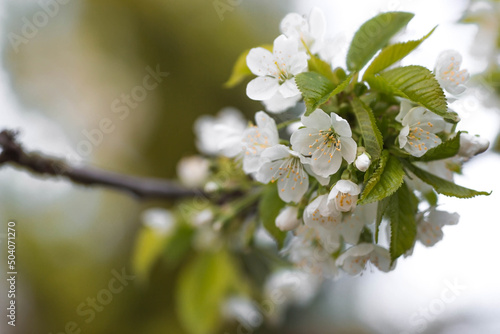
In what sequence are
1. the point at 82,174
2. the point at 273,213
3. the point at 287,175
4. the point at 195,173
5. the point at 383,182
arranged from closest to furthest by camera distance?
the point at 383,182 → the point at 287,175 → the point at 273,213 → the point at 82,174 → the point at 195,173

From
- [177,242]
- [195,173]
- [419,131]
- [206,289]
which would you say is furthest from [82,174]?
[419,131]

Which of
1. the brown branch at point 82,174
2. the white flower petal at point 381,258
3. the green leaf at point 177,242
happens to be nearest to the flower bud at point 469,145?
the white flower petal at point 381,258

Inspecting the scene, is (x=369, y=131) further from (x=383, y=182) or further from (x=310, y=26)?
(x=310, y=26)

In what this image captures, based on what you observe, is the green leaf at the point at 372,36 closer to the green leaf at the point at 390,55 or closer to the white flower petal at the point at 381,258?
the green leaf at the point at 390,55

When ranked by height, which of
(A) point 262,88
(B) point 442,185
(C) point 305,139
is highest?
(A) point 262,88

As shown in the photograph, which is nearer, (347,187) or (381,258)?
(347,187)

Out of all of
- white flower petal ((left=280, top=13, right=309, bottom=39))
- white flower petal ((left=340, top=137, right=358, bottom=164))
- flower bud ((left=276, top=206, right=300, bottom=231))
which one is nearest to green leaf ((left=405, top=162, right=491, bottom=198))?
white flower petal ((left=340, top=137, right=358, bottom=164))

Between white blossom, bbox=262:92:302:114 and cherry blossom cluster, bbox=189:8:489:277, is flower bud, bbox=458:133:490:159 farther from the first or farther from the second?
white blossom, bbox=262:92:302:114
